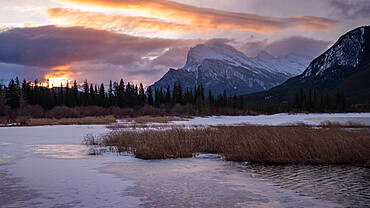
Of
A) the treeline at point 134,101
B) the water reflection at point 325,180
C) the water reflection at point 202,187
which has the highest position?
the treeline at point 134,101

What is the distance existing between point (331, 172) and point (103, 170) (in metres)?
9.36

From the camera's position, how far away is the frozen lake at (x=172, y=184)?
25.0 feet

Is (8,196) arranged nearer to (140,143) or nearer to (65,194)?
(65,194)

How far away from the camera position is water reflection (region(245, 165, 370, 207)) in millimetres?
8180

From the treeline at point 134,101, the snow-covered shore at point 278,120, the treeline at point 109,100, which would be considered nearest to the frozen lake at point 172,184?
the snow-covered shore at point 278,120

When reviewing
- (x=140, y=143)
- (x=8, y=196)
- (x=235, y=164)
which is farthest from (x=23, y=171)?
(x=235, y=164)

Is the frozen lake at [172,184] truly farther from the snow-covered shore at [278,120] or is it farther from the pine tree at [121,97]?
the pine tree at [121,97]

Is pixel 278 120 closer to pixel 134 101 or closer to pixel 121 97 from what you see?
pixel 134 101

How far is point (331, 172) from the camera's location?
467 inches

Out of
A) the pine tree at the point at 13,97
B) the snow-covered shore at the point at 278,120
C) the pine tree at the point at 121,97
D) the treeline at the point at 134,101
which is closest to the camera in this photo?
the snow-covered shore at the point at 278,120

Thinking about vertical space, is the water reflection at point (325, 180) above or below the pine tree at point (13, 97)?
below

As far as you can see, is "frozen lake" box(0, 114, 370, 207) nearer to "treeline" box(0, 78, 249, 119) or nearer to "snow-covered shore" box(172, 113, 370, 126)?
"snow-covered shore" box(172, 113, 370, 126)

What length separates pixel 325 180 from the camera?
10.3 meters

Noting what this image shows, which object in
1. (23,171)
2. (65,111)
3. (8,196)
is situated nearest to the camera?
(8,196)
